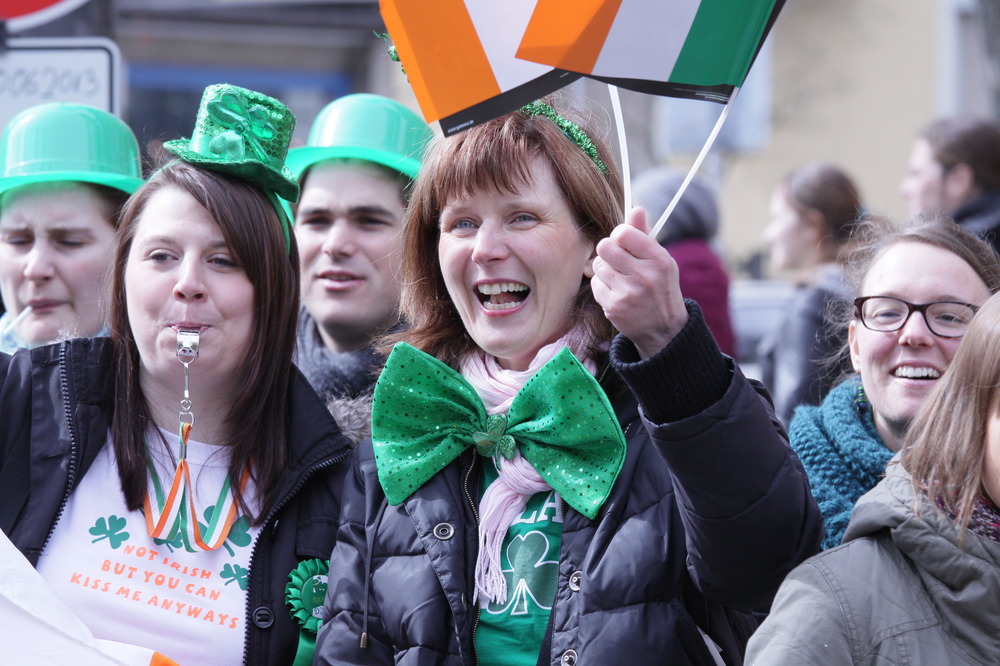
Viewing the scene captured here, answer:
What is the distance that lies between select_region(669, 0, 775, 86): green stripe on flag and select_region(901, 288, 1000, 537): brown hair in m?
0.64

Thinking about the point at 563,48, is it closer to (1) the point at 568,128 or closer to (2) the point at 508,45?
(2) the point at 508,45

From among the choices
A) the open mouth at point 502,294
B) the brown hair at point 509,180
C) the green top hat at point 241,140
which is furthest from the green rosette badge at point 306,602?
the green top hat at point 241,140

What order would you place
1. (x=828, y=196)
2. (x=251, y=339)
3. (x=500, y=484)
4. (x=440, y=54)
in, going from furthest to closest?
1. (x=828, y=196)
2. (x=251, y=339)
3. (x=500, y=484)
4. (x=440, y=54)

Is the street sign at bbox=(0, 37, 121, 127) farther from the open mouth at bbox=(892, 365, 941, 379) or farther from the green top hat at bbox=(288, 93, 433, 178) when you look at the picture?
the open mouth at bbox=(892, 365, 941, 379)

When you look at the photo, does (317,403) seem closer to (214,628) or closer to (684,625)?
(214,628)

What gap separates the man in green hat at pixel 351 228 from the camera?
3.62m

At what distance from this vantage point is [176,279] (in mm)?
2732

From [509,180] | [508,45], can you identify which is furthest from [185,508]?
[508,45]

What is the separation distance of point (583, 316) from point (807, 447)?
646 mm

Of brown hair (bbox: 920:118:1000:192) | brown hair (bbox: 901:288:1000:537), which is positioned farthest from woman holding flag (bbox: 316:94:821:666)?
brown hair (bbox: 920:118:1000:192)

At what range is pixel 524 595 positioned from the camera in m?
2.37

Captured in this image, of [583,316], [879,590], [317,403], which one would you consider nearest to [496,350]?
[583,316]

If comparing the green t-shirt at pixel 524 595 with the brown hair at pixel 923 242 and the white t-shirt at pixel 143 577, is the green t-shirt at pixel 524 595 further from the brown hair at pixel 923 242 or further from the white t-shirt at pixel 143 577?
the brown hair at pixel 923 242

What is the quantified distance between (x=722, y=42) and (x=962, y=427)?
2.67ft
